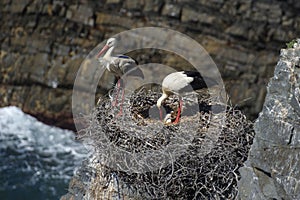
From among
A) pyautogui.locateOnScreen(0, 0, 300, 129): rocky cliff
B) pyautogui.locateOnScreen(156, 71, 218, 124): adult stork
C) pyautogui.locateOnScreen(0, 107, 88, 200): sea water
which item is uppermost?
pyautogui.locateOnScreen(156, 71, 218, 124): adult stork

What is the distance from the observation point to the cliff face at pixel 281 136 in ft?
17.4

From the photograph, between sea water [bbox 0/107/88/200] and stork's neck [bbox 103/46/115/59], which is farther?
sea water [bbox 0/107/88/200]

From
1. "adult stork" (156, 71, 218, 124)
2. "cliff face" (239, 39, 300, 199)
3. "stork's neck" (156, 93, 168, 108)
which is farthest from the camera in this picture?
"stork's neck" (156, 93, 168, 108)

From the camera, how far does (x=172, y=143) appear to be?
23.9ft

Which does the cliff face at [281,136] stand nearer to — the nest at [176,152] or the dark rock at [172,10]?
the nest at [176,152]

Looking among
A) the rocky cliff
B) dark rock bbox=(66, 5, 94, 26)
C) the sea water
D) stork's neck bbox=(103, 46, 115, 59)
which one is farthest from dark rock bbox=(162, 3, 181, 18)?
stork's neck bbox=(103, 46, 115, 59)

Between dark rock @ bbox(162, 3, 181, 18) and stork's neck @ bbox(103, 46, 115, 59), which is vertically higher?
stork's neck @ bbox(103, 46, 115, 59)

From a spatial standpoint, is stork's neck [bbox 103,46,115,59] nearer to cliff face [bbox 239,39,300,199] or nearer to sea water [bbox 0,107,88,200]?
cliff face [bbox 239,39,300,199]

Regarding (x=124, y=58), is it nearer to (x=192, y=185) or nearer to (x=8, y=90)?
(x=192, y=185)

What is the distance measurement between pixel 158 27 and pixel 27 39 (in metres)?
3.97

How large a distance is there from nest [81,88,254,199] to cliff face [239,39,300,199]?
1489 millimetres

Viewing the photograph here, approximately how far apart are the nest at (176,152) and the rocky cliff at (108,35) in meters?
11.4

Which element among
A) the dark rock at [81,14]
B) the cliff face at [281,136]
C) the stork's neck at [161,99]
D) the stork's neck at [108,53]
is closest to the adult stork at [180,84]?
the stork's neck at [161,99]

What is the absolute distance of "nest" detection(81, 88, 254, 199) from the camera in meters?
7.07
